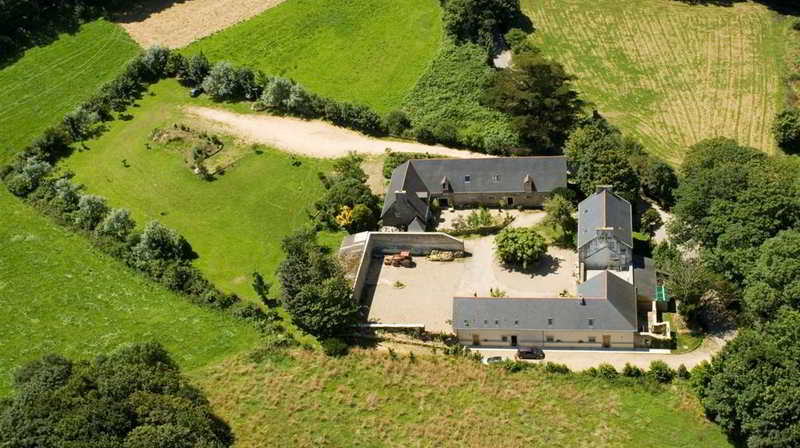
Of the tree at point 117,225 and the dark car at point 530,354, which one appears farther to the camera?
the tree at point 117,225

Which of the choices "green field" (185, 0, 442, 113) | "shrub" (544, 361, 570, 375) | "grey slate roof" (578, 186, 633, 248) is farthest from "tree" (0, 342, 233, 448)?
"green field" (185, 0, 442, 113)

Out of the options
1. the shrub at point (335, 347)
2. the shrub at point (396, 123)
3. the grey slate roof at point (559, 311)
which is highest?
the shrub at point (396, 123)

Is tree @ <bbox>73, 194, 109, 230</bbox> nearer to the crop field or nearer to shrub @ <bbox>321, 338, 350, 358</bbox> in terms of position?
shrub @ <bbox>321, 338, 350, 358</bbox>

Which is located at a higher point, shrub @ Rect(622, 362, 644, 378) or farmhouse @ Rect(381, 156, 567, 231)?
farmhouse @ Rect(381, 156, 567, 231)

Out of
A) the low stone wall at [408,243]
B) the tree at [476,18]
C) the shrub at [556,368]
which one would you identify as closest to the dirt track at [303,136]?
the low stone wall at [408,243]

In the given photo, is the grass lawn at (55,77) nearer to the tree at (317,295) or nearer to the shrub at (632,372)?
the tree at (317,295)

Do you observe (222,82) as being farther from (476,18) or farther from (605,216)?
(605,216)
